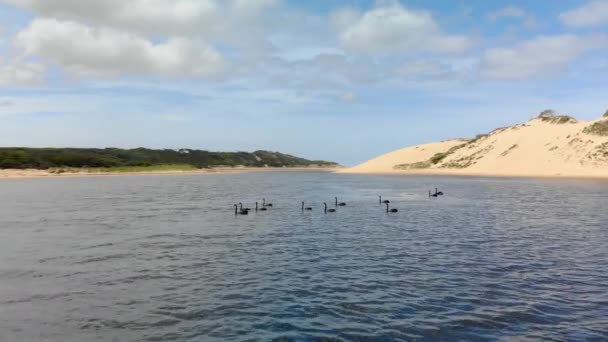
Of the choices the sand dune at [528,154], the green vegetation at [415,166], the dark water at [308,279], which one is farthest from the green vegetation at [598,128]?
the dark water at [308,279]

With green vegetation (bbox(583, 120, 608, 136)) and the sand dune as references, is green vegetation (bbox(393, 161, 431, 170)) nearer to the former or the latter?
the sand dune

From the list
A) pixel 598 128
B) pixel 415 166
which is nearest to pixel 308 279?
pixel 598 128

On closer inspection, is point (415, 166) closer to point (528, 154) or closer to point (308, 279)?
point (528, 154)

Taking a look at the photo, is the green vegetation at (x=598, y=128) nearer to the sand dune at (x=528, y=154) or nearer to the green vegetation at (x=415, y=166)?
the sand dune at (x=528, y=154)

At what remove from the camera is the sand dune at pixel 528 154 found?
3661 inches

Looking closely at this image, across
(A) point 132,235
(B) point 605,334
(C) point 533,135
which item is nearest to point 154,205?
(A) point 132,235

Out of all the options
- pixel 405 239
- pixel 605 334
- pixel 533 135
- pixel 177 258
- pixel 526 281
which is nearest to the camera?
A: pixel 605 334

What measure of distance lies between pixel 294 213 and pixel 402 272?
934 inches

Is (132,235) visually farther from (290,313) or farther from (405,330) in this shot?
(405,330)

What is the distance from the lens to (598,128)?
102188 mm

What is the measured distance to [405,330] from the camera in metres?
13.1

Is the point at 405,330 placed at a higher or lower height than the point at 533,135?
lower

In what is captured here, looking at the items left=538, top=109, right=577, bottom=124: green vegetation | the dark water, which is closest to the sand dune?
left=538, top=109, right=577, bottom=124: green vegetation

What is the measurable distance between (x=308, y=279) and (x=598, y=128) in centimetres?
10774
